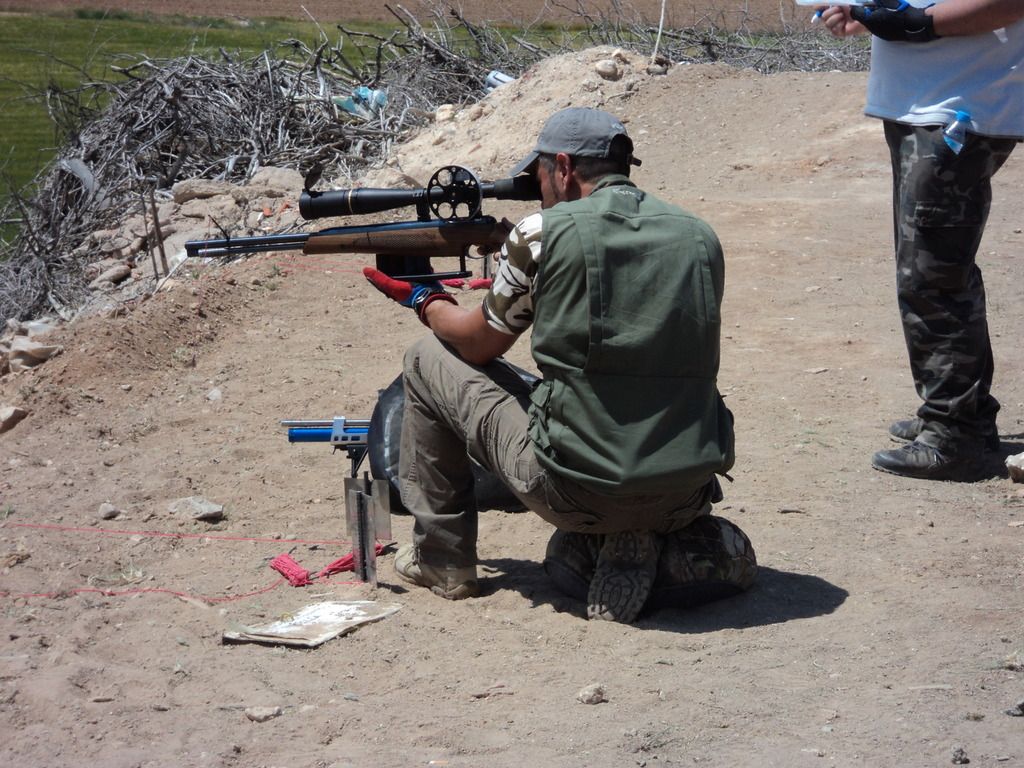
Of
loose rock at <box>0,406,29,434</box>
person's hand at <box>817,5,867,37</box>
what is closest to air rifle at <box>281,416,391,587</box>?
person's hand at <box>817,5,867,37</box>

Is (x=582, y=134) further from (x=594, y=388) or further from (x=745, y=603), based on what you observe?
(x=745, y=603)

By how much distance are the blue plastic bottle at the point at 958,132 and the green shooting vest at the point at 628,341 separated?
1.32 meters

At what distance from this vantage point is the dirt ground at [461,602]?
2.86 metres

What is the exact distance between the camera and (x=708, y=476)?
331 cm

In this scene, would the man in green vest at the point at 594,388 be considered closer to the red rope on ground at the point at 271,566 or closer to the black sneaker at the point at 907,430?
the red rope on ground at the point at 271,566

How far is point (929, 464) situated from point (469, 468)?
1717 millimetres

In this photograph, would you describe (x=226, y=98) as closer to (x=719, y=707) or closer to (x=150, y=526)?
(x=150, y=526)

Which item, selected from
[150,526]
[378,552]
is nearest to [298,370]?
[150,526]

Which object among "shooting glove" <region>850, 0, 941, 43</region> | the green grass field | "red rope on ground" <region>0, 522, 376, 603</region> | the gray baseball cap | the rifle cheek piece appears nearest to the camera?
the gray baseball cap

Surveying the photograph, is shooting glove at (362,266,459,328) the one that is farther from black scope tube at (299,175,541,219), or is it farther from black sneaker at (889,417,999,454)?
black sneaker at (889,417,999,454)

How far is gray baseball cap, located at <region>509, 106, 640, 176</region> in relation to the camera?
→ 3316mm

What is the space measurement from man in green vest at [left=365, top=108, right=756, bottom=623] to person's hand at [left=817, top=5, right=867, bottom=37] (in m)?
1.50

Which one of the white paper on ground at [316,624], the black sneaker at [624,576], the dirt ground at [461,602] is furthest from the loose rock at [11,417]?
the black sneaker at [624,576]

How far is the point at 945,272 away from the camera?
4.27m
